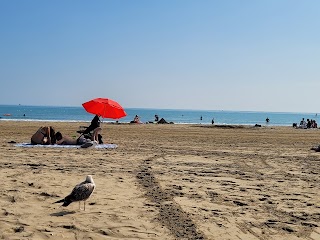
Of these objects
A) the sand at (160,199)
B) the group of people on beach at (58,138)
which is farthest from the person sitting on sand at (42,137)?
the sand at (160,199)

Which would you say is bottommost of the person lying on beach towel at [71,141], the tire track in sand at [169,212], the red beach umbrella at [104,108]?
the tire track in sand at [169,212]

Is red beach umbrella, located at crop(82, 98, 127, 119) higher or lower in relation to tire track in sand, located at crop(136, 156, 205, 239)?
higher

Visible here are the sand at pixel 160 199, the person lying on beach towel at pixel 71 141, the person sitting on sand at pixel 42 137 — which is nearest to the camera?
the sand at pixel 160 199

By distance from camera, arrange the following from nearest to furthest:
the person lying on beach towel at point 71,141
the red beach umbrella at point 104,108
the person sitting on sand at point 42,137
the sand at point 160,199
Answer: the sand at point 160,199
the person sitting on sand at point 42,137
the person lying on beach towel at point 71,141
the red beach umbrella at point 104,108

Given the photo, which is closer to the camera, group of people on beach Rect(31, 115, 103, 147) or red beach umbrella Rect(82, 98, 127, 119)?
group of people on beach Rect(31, 115, 103, 147)

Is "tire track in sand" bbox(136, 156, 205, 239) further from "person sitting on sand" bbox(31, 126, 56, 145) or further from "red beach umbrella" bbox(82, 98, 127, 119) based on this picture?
"red beach umbrella" bbox(82, 98, 127, 119)

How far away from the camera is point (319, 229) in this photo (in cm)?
593

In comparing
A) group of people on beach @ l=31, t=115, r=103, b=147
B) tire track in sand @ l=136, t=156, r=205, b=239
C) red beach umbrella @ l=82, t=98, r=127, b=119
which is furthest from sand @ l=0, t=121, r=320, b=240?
red beach umbrella @ l=82, t=98, r=127, b=119

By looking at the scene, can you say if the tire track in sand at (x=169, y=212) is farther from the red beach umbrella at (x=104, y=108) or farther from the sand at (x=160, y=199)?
the red beach umbrella at (x=104, y=108)

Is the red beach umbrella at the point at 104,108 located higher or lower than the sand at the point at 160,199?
higher

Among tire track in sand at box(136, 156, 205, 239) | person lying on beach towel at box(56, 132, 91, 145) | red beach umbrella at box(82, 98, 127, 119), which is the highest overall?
red beach umbrella at box(82, 98, 127, 119)

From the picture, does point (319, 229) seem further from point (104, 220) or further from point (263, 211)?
point (104, 220)

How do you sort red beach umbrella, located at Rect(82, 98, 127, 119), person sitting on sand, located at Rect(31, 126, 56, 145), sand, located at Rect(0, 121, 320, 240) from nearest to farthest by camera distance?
sand, located at Rect(0, 121, 320, 240)
person sitting on sand, located at Rect(31, 126, 56, 145)
red beach umbrella, located at Rect(82, 98, 127, 119)

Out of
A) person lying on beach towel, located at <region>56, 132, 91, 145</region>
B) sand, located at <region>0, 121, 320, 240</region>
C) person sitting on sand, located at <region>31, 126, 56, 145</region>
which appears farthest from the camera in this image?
person lying on beach towel, located at <region>56, 132, 91, 145</region>
